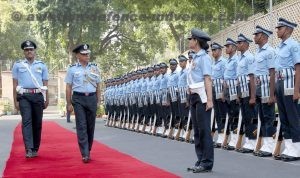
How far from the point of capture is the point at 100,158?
10.5 metres

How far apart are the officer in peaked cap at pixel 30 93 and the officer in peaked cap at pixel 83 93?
2.71 ft

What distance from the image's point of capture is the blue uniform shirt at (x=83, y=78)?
34.0 ft

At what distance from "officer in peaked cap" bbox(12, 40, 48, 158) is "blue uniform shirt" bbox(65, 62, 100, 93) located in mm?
882

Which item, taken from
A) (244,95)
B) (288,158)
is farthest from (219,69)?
(288,158)

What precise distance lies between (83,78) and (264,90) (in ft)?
10.1

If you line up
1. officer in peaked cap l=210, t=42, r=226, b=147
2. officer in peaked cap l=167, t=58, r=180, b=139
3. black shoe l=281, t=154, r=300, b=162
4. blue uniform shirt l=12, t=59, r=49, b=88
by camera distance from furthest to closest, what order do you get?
1. officer in peaked cap l=167, t=58, r=180, b=139
2. officer in peaked cap l=210, t=42, r=226, b=147
3. blue uniform shirt l=12, t=59, r=49, b=88
4. black shoe l=281, t=154, r=300, b=162

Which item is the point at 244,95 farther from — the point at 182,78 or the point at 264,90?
the point at 182,78

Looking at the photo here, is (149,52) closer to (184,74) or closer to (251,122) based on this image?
(184,74)

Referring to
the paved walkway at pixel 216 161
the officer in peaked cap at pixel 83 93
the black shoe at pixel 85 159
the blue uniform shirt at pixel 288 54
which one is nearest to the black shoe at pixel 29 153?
the paved walkway at pixel 216 161

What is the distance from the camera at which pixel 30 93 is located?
10953mm

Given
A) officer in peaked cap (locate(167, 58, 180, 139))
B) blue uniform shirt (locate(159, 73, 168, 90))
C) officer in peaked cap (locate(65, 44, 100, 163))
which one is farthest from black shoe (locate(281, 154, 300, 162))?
blue uniform shirt (locate(159, 73, 168, 90))

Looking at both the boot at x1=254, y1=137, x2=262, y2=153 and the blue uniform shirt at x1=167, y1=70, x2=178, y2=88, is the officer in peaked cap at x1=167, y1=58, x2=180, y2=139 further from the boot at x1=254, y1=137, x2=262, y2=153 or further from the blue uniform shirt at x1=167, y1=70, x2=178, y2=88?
the boot at x1=254, y1=137, x2=262, y2=153

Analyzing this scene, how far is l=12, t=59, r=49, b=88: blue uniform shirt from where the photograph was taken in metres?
11.0

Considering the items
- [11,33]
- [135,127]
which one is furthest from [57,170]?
[11,33]
